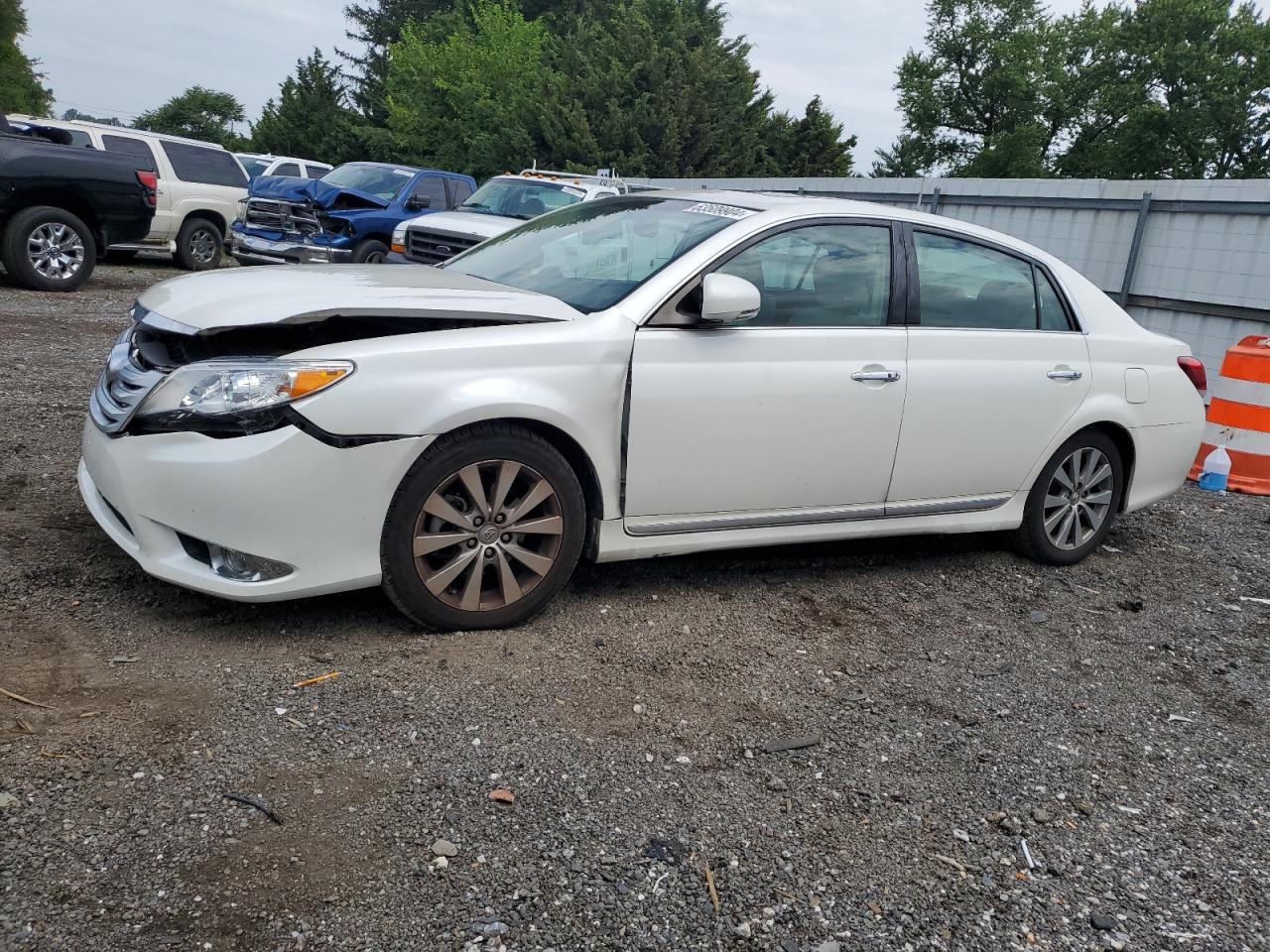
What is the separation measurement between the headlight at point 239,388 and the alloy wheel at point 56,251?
9.28m

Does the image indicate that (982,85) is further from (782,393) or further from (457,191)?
(782,393)

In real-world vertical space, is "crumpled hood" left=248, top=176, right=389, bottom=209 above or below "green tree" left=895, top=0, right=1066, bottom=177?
below

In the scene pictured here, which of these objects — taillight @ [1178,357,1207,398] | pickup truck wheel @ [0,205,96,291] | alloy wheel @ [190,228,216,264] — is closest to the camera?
taillight @ [1178,357,1207,398]

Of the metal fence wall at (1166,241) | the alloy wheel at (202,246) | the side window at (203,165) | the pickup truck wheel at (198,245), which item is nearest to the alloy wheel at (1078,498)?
the metal fence wall at (1166,241)

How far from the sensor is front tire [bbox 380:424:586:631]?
11.7 ft

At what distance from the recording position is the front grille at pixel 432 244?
11.5 m

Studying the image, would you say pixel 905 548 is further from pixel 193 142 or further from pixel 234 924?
pixel 193 142

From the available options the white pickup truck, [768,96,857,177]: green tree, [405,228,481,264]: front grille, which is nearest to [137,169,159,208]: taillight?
the white pickup truck

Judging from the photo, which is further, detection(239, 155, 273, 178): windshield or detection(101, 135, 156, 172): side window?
detection(239, 155, 273, 178): windshield

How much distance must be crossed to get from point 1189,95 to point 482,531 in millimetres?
61296

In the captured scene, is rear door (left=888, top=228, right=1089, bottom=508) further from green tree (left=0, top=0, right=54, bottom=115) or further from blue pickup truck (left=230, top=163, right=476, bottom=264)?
green tree (left=0, top=0, right=54, bottom=115)

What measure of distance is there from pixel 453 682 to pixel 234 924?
1219mm

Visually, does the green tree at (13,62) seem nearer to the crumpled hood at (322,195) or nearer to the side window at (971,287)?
the crumpled hood at (322,195)

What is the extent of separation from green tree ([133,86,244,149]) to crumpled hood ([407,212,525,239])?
78485mm
